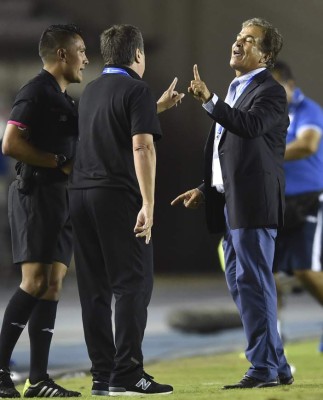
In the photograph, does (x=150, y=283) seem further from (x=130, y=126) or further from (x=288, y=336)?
(x=288, y=336)

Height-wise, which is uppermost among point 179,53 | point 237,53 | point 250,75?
point 179,53

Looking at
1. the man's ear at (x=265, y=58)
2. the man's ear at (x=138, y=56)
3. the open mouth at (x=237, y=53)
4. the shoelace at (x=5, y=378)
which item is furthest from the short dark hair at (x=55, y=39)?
the shoelace at (x=5, y=378)

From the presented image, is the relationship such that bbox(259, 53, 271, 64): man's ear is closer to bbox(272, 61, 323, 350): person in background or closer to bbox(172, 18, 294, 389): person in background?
bbox(172, 18, 294, 389): person in background

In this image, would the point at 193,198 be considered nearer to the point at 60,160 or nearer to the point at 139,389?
the point at 60,160

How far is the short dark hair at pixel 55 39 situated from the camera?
5.98m

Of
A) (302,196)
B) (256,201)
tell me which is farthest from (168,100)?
(302,196)

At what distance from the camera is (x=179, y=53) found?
2156cm

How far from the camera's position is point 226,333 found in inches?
440

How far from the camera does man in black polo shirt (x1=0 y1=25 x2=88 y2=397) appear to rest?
19.2 feet

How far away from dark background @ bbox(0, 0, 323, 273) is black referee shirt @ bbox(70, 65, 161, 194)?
14.9 m

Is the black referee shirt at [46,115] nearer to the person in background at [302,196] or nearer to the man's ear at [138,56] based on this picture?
the man's ear at [138,56]

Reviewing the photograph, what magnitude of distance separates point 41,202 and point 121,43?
88 cm

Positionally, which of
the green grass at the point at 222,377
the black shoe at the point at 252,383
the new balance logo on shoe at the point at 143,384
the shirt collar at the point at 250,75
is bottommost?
the green grass at the point at 222,377

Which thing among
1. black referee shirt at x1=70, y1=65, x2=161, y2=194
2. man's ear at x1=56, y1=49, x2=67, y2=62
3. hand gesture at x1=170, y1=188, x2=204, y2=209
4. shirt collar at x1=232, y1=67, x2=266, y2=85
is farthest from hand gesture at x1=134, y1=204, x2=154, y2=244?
man's ear at x1=56, y1=49, x2=67, y2=62
